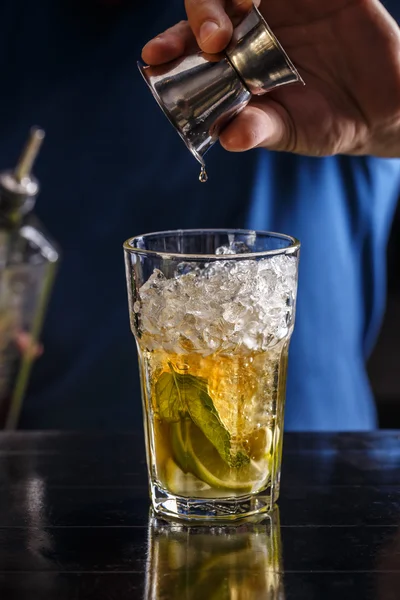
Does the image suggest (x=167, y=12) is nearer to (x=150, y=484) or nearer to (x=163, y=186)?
(x=163, y=186)

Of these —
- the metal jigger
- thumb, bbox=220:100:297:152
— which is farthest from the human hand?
the metal jigger

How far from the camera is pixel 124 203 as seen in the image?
234 centimetres

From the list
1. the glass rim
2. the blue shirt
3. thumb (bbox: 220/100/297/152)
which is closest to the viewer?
the glass rim

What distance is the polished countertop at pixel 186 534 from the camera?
98 cm

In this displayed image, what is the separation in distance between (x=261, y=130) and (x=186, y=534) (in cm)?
65

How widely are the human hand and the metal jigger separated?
0.20 metres

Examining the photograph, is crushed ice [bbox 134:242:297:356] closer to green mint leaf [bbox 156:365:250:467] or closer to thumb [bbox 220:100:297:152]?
green mint leaf [bbox 156:365:250:467]

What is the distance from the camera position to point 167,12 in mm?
2291

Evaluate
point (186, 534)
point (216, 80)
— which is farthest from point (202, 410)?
point (216, 80)

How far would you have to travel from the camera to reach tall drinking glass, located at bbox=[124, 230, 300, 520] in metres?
1.12

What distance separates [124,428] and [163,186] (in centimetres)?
68

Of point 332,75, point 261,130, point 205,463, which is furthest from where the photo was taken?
point 332,75

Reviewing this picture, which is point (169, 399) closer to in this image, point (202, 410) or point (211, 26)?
point (202, 410)

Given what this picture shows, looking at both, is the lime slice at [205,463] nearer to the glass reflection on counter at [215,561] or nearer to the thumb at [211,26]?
the glass reflection on counter at [215,561]
